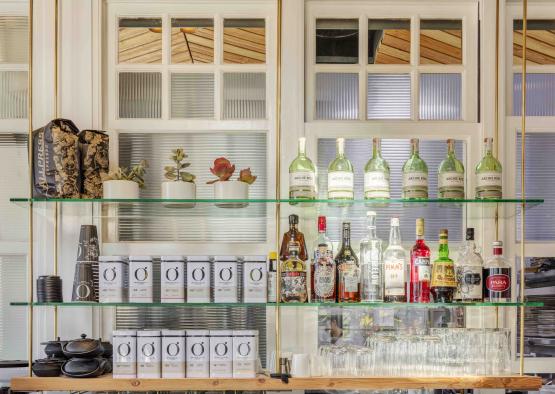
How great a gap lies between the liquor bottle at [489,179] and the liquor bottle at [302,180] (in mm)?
663

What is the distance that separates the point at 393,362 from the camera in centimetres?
247

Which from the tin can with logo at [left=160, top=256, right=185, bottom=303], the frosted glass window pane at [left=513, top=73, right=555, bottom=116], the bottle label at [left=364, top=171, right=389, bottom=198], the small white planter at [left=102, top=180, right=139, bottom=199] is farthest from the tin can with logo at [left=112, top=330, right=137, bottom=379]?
the frosted glass window pane at [left=513, top=73, right=555, bottom=116]

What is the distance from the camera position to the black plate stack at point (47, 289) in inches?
99.6

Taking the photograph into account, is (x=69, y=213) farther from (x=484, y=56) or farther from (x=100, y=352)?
(x=484, y=56)

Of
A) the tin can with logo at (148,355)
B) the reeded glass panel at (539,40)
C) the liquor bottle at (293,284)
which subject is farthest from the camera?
the reeded glass panel at (539,40)

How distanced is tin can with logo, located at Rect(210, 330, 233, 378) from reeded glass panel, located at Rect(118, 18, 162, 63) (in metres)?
1.23

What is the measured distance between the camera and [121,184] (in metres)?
2.53

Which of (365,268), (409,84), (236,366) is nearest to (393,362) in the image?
(365,268)

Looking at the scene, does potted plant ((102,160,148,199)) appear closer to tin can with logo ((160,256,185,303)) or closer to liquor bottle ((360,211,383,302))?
tin can with logo ((160,256,185,303))

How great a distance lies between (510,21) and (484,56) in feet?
0.68

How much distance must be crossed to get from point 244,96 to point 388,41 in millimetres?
673

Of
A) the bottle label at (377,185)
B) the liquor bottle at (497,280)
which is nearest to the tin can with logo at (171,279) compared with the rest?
the bottle label at (377,185)

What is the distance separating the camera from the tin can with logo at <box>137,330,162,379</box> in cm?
242

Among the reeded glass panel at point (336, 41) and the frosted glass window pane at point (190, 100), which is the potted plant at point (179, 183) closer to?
the frosted glass window pane at point (190, 100)
